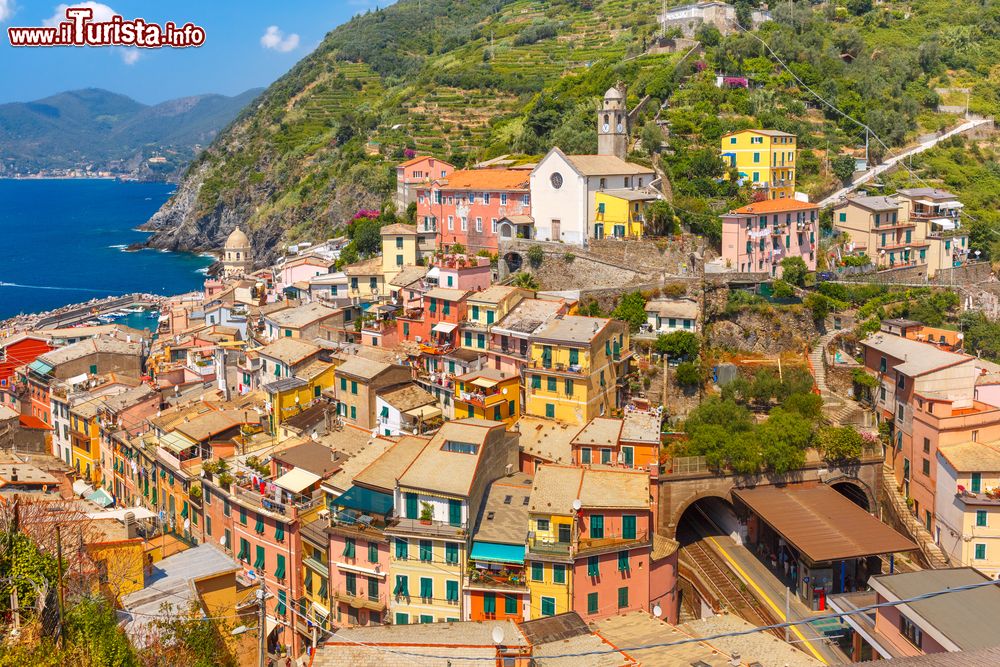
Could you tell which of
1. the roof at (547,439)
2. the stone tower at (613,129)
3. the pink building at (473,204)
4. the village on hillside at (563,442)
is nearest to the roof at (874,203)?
the village on hillside at (563,442)

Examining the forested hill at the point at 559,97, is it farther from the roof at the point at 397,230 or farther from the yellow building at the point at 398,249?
the yellow building at the point at 398,249

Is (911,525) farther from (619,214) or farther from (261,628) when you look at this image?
(261,628)

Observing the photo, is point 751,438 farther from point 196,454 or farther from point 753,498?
point 196,454

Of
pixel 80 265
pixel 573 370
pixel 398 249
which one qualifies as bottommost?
pixel 80 265

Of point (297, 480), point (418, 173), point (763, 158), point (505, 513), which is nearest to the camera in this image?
point (505, 513)

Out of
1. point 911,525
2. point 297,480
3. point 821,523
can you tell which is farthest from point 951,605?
point 297,480

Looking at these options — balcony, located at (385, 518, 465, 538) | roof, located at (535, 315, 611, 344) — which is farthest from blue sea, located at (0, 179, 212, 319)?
balcony, located at (385, 518, 465, 538)

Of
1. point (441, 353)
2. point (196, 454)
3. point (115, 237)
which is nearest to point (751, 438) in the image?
point (441, 353)
